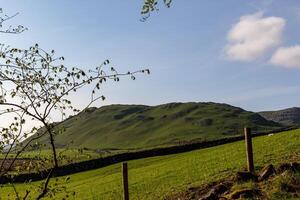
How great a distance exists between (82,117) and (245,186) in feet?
38.8

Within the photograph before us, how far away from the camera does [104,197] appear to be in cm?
3525

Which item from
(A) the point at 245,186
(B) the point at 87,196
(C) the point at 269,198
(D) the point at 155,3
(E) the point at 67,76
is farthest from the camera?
(B) the point at 87,196

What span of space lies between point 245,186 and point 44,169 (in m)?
12.1

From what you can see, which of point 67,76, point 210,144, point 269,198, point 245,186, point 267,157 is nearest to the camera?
point 67,76

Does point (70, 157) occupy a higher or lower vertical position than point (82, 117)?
lower

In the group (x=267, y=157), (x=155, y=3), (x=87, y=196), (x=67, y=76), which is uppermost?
(x=155, y=3)

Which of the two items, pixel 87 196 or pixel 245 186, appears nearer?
pixel 245 186

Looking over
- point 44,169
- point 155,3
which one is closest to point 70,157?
point 44,169

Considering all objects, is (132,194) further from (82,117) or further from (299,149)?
(82,117)

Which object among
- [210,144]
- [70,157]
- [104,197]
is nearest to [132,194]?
[104,197]

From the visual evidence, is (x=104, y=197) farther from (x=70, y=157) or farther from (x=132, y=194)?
(x=70, y=157)

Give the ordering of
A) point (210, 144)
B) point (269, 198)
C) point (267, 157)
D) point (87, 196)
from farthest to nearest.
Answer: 1. point (210, 144)
2. point (87, 196)
3. point (267, 157)
4. point (269, 198)

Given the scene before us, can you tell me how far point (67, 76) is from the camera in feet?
36.0

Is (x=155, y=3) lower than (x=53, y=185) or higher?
higher
